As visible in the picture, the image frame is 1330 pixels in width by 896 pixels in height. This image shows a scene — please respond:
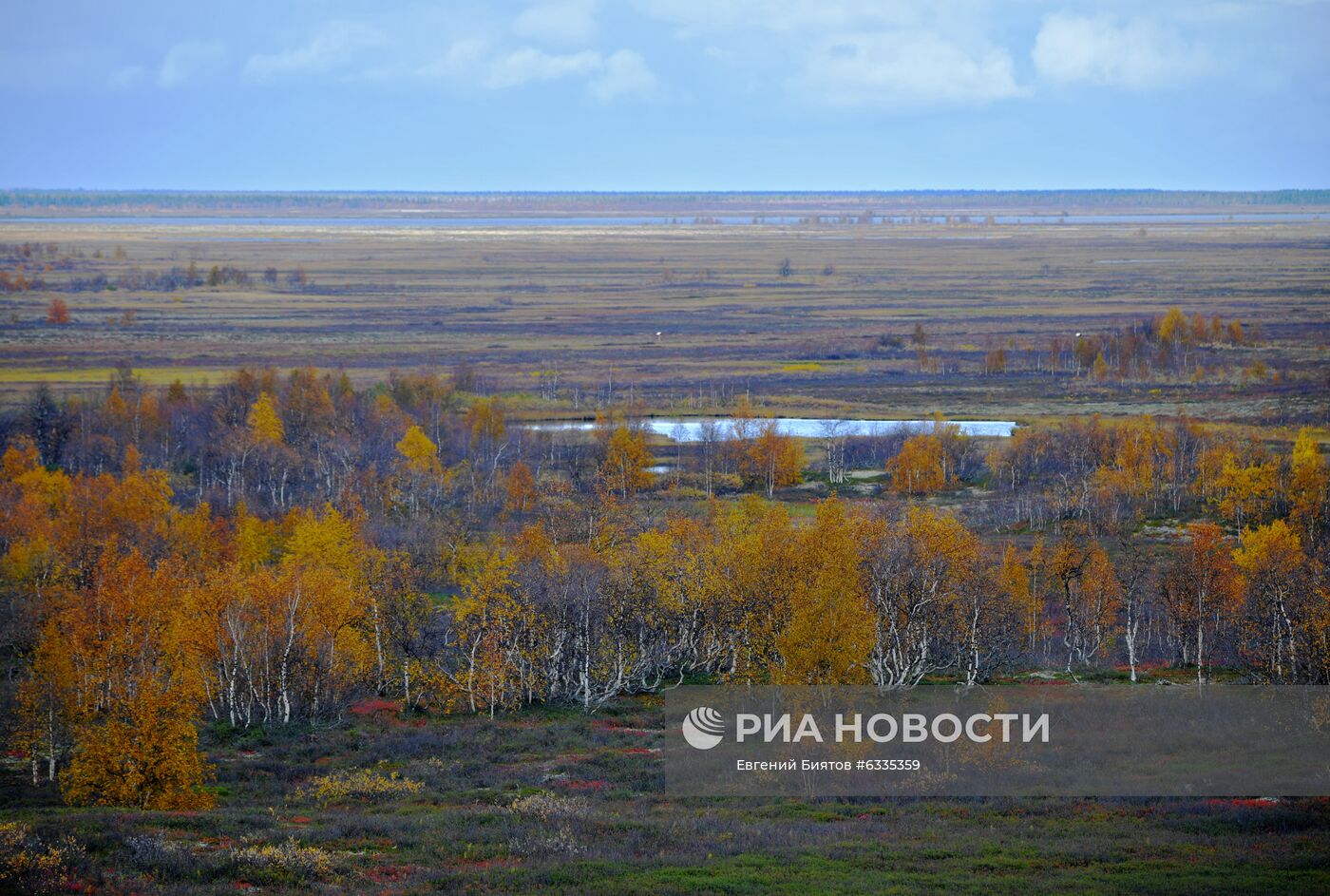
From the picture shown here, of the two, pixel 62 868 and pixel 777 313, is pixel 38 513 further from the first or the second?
pixel 777 313

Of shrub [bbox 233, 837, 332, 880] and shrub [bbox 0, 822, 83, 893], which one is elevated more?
shrub [bbox 0, 822, 83, 893]

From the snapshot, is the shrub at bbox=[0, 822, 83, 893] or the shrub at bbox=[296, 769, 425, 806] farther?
the shrub at bbox=[296, 769, 425, 806]

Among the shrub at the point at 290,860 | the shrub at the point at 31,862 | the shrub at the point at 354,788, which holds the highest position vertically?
the shrub at the point at 31,862

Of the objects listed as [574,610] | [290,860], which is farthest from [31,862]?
[574,610]

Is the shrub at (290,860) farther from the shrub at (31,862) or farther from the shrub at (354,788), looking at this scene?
the shrub at (354,788)

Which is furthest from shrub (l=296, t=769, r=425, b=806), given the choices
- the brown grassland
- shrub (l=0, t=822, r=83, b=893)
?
shrub (l=0, t=822, r=83, b=893)

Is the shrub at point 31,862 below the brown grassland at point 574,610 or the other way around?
the other way around

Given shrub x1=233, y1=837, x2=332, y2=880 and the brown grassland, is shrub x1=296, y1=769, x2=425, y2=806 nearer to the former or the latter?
the brown grassland

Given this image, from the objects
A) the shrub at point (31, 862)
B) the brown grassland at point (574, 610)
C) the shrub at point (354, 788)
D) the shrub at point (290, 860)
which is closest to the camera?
the shrub at point (31, 862)

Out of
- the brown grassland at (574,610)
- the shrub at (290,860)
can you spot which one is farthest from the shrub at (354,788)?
the shrub at (290,860)

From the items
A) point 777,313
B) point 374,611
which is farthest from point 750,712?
point 777,313

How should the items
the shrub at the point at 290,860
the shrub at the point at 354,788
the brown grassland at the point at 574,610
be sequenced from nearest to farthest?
the shrub at the point at 290,860, the brown grassland at the point at 574,610, the shrub at the point at 354,788

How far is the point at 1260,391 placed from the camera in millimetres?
88562

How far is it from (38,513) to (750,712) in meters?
26.8
